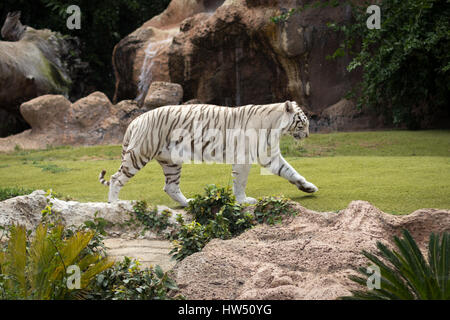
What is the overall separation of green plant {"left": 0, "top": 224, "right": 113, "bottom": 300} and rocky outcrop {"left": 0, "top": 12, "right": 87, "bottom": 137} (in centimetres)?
1371

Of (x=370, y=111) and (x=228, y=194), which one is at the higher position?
(x=370, y=111)

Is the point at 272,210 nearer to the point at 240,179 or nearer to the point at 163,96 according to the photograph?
the point at 240,179

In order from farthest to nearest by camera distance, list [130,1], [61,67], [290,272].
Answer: [130,1]
[61,67]
[290,272]

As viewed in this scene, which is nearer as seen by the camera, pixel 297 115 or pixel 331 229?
pixel 331 229

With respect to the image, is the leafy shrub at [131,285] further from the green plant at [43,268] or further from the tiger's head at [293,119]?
the tiger's head at [293,119]

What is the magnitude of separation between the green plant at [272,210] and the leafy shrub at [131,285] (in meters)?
1.71

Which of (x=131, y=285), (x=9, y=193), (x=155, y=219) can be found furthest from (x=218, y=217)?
(x=9, y=193)

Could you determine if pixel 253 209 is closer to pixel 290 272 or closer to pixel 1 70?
pixel 290 272

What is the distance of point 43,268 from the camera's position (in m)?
3.46

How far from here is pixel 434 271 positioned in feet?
10.1

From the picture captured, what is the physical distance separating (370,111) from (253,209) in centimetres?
996

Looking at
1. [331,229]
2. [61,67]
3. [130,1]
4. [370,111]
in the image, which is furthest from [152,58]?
[331,229]

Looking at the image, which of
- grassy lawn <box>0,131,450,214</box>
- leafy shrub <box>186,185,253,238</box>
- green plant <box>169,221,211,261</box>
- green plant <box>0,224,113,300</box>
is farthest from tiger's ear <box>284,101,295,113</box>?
green plant <box>0,224,113,300</box>

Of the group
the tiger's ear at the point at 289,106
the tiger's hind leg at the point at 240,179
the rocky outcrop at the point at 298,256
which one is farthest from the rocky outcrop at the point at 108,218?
the tiger's ear at the point at 289,106
